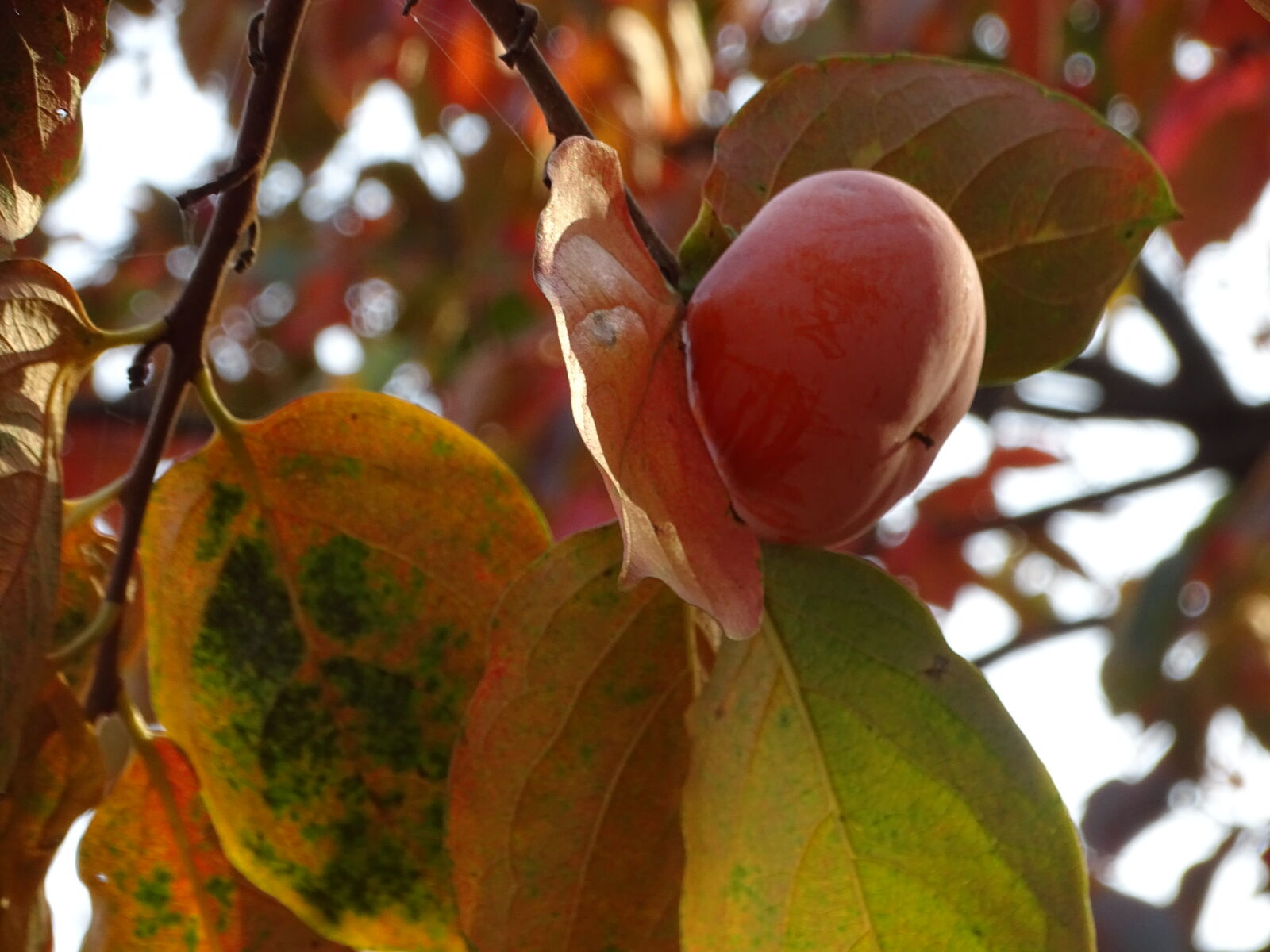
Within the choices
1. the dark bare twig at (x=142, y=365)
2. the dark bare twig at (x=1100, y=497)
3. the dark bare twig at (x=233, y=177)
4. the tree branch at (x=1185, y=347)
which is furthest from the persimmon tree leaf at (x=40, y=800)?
the tree branch at (x=1185, y=347)

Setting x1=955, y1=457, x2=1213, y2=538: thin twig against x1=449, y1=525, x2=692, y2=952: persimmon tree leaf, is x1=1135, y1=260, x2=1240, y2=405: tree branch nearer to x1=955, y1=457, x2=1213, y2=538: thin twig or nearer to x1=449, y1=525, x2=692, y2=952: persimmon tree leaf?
x1=955, y1=457, x2=1213, y2=538: thin twig

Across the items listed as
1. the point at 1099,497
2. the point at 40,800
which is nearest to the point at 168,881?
the point at 40,800

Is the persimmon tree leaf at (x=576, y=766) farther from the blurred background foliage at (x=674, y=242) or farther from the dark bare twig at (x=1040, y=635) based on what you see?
the dark bare twig at (x=1040, y=635)

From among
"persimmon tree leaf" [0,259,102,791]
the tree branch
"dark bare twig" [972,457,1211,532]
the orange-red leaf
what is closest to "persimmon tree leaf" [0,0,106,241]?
"persimmon tree leaf" [0,259,102,791]

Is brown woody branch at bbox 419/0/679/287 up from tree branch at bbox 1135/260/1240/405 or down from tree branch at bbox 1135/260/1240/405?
down

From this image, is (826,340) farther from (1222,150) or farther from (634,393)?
(1222,150)

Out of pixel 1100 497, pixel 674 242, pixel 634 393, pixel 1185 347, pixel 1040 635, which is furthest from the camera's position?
pixel 1040 635
